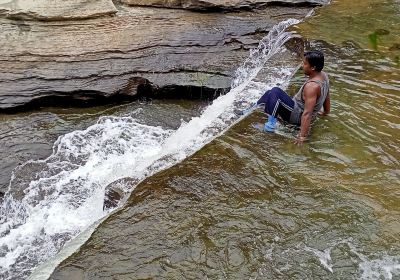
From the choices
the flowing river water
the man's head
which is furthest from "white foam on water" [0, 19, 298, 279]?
the man's head

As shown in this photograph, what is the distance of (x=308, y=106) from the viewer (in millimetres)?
5555

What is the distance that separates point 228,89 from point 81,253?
13.3 ft

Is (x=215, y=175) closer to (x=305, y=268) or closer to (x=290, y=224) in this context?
(x=290, y=224)

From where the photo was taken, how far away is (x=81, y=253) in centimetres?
411

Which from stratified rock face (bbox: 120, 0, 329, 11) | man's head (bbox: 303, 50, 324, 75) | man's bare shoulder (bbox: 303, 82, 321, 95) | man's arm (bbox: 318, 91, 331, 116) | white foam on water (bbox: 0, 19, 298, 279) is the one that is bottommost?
white foam on water (bbox: 0, 19, 298, 279)

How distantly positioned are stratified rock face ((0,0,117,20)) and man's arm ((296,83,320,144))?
13.8 feet

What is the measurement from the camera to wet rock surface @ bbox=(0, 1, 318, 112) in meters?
6.90

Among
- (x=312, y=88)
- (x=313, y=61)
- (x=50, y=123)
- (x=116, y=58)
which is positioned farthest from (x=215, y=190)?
(x=116, y=58)

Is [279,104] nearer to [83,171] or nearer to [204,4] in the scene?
[83,171]

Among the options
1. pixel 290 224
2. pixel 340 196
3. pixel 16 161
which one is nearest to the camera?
pixel 290 224

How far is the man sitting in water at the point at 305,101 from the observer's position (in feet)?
18.1

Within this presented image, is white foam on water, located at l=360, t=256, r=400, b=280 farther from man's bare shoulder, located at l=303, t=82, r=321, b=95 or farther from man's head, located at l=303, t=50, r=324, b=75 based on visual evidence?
man's head, located at l=303, t=50, r=324, b=75

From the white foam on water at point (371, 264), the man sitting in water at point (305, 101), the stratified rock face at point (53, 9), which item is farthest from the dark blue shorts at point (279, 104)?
the stratified rock face at point (53, 9)

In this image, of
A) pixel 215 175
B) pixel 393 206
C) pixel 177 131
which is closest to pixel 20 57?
pixel 177 131
